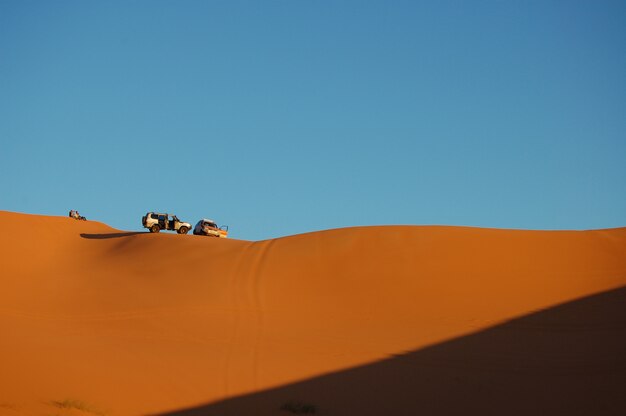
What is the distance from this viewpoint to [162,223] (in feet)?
123

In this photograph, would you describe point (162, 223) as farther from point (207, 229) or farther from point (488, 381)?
point (488, 381)

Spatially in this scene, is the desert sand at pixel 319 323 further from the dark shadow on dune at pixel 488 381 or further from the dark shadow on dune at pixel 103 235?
the dark shadow on dune at pixel 103 235

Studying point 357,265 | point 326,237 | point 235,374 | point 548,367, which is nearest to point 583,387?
point 548,367

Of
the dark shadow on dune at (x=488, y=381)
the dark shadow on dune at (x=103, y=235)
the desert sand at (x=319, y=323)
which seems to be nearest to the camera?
the dark shadow on dune at (x=488, y=381)

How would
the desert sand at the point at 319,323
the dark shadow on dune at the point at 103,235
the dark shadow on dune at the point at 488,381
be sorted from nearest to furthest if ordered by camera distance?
1. the dark shadow on dune at the point at 488,381
2. the desert sand at the point at 319,323
3. the dark shadow on dune at the point at 103,235

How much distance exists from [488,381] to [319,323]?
6.08m

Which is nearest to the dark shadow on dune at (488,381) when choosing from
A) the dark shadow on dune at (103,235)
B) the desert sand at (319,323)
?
the desert sand at (319,323)

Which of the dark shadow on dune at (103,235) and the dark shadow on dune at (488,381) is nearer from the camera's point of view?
the dark shadow on dune at (488,381)

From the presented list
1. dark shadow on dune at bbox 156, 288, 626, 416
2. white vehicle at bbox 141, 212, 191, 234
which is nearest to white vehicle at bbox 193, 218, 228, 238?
white vehicle at bbox 141, 212, 191, 234

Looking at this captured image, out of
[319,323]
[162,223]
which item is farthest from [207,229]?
[319,323]

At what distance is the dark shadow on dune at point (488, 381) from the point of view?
45.4ft

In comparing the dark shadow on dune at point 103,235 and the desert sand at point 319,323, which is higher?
the dark shadow on dune at point 103,235

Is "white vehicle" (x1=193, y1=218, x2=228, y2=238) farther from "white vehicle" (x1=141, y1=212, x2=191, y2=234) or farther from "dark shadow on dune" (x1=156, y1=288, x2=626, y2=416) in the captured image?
"dark shadow on dune" (x1=156, y1=288, x2=626, y2=416)

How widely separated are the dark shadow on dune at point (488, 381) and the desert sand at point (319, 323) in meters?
0.05
